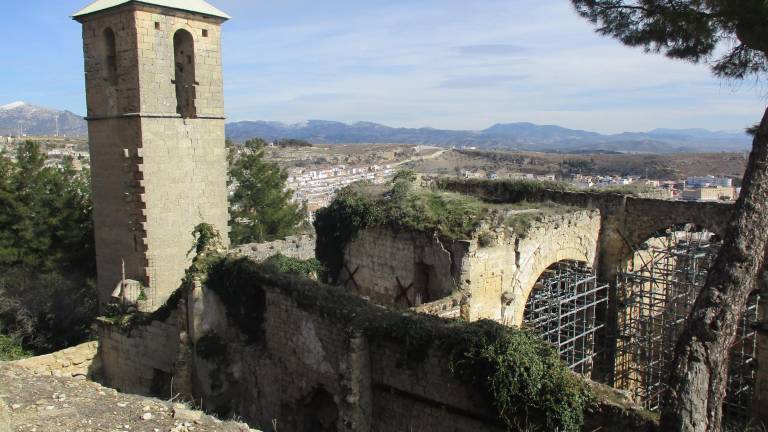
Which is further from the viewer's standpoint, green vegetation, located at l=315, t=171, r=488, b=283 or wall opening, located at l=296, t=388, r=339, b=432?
green vegetation, located at l=315, t=171, r=488, b=283

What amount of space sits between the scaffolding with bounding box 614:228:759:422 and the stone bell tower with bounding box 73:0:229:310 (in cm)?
1017

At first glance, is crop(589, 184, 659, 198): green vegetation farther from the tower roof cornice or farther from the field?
the field

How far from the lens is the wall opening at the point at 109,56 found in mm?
14492

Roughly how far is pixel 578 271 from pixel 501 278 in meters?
2.90

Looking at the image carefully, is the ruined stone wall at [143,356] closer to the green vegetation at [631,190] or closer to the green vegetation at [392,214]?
the green vegetation at [392,214]

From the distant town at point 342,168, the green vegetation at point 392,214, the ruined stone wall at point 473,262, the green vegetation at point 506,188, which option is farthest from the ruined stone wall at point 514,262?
the distant town at point 342,168

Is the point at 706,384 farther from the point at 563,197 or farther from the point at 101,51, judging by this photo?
the point at 101,51

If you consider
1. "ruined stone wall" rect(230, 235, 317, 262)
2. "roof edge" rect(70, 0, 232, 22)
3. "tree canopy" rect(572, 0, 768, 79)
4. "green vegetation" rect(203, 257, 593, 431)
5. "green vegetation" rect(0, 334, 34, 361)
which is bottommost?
"green vegetation" rect(0, 334, 34, 361)

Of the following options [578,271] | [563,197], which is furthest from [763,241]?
[563,197]

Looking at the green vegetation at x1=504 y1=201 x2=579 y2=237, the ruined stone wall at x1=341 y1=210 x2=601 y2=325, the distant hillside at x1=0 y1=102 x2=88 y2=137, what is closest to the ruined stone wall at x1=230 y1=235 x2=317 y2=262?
the ruined stone wall at x1=341 y1=210 x2=601 y2=325

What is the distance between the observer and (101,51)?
14539mm

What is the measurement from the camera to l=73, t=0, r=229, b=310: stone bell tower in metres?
14.1

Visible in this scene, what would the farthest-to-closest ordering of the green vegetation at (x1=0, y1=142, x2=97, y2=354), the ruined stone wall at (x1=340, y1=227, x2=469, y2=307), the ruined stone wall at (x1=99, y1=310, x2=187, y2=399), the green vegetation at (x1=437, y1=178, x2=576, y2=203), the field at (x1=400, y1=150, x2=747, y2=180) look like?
the field at (x1=400, y1=150, x2=747, y2=180) → the green vegetation at (x1=0, y1=142, x2=97, y2=354) → the green vegetation at (x1=437, y1=178, x2=576, y2=203) → the ruined stone wall at (x1=340, y1=227, x2=469, y2=307) → the ruined stone wall at (x1=99, y1=310, x2=187, y2=399)

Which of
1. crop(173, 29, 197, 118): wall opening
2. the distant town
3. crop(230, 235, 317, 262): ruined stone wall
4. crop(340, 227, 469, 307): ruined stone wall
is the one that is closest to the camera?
crop(340, 227, 469, 307): ruined stone wall
